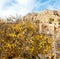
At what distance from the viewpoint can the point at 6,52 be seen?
24188 mm

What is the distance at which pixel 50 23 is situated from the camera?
35875 millimetres

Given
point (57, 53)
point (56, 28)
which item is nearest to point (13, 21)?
point (57, 53)

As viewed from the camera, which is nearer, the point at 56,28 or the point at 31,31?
the point at 31,31

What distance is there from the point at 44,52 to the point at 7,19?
15.4 ft

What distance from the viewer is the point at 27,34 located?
2616 cm

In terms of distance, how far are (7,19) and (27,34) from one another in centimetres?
226

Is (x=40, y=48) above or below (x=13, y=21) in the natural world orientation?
below

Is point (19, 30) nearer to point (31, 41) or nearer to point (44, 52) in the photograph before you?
point (31, 41)

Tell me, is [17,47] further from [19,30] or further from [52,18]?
[52,18]

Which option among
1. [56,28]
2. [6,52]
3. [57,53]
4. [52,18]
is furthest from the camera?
[52,18]

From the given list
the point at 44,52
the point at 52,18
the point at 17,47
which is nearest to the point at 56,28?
the point at 52,18

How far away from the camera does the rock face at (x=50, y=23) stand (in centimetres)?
3066

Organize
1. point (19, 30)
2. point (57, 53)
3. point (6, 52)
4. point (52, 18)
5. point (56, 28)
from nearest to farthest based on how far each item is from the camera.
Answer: point (6, 52) → point (19, 30) → point (57, 53) → point (56, 28) → point (52, 18)

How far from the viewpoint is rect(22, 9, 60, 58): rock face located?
30656 millimetres
